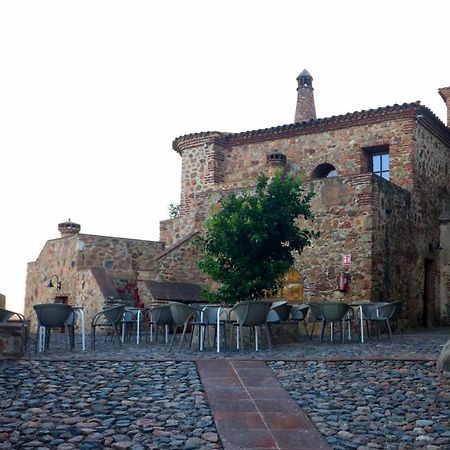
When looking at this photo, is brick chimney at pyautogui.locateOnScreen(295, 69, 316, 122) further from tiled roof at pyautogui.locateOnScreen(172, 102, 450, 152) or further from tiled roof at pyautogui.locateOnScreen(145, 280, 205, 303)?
tiled roof at pyautogui.locateOnScreen(145, 280, 205, 303)

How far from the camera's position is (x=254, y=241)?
1182cm

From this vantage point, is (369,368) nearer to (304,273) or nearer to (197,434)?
(197,434)

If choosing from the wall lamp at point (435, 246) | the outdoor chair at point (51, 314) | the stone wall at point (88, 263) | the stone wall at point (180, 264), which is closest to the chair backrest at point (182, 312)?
the outdoor chair at point (51, 314)

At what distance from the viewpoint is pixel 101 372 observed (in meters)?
7.62

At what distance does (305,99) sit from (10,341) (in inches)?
769

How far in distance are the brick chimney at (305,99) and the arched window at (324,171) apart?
5.86 meters

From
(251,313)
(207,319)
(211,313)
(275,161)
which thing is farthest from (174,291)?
(251,313)

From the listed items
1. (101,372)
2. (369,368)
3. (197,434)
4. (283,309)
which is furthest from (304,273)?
(197,434)

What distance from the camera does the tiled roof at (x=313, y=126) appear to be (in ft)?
58.5

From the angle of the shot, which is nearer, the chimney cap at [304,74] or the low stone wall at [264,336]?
the low stone wall at [264,336]

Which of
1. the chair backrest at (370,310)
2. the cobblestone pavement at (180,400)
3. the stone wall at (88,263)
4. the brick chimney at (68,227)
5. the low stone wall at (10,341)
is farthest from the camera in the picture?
the brick chimney at (68,227)

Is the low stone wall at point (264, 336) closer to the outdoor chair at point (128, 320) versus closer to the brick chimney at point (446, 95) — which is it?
the outdoor chair at point (128, 320)

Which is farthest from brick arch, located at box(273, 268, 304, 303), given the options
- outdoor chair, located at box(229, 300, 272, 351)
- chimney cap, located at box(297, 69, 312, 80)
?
chimney cap, located at box(297, 69, 312, 80)

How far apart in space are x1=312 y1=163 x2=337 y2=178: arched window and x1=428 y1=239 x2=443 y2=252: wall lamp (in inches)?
132
